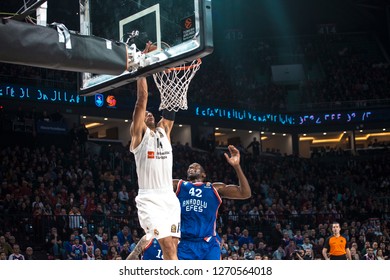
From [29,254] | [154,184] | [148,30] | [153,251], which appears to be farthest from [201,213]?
[29,254]

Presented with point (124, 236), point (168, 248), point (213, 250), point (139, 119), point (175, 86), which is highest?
point (175, 86)

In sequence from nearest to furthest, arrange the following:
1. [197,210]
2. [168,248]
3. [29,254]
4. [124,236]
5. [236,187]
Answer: [168,248]
[197,210]
[236,187]
[29,254]
[124,236]

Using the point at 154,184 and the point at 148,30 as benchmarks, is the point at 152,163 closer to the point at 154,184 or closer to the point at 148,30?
the point at 154,184

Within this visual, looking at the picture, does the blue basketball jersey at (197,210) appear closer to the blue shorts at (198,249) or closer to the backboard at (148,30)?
the blue shorts at (198,249)

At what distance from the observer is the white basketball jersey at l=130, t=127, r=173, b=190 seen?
831 cm

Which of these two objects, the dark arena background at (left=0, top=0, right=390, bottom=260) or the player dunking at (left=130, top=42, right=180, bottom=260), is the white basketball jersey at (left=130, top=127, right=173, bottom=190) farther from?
the dark arena background at (left=0, top=0, right=390, bottom=260)

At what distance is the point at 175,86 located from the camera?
9.46 metres

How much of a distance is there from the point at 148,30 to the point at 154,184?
6.22 ft

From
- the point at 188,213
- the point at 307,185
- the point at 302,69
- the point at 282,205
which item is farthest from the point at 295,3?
the point at 188,213

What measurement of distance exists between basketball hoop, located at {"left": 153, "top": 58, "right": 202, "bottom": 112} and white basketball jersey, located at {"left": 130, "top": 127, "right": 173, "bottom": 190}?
87cm

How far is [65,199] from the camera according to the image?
19.5m

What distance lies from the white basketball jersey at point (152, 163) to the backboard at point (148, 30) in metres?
0.81
